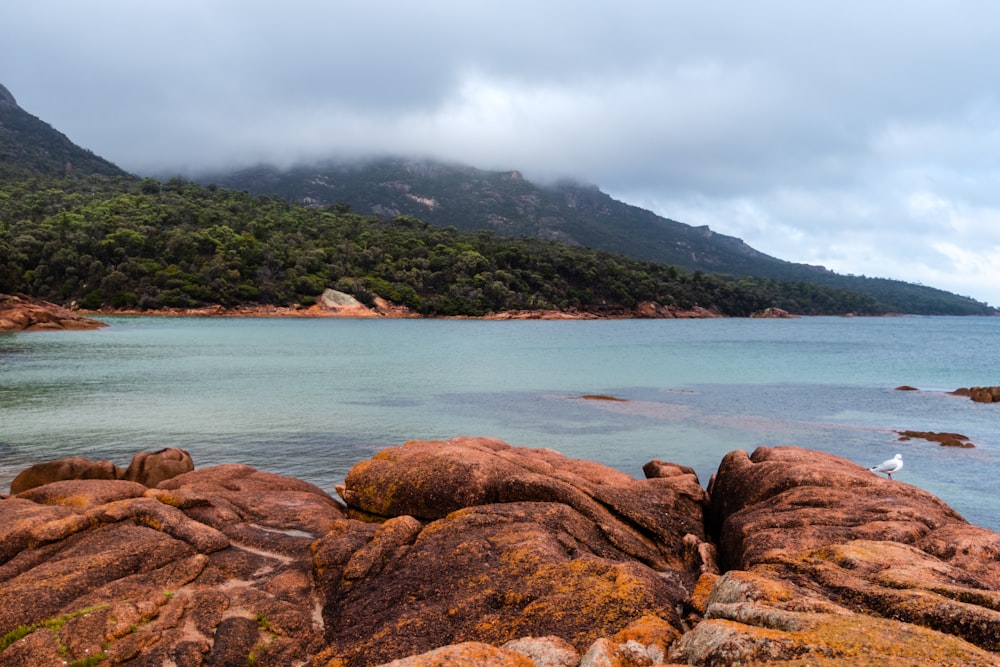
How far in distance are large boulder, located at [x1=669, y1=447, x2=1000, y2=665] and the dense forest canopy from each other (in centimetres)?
10027

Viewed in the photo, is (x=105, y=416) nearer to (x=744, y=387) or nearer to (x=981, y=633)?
(x=981, y=633)

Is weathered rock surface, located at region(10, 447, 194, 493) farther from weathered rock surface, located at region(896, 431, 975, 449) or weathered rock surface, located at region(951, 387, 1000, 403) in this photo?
weathered rock surface, located at region(951, 387, 1000, 403)

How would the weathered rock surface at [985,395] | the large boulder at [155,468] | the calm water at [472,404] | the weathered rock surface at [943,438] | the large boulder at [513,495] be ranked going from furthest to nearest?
the weathered rock surface at [985,395]
the weathered rock surface at [943,438]
the calm water at [472,404]
the large boulder at [155,468]
the large boulder at [513,495]

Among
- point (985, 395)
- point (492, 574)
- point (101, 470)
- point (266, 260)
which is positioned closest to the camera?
point (492, 574)

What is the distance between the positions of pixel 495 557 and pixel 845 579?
386 centimetres

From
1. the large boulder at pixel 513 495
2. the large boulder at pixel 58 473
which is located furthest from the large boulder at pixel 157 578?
the large boulder at pixel 58 473

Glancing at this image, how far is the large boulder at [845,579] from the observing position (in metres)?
4.32

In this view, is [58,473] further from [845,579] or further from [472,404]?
[472,404]

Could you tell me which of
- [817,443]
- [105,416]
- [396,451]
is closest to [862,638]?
[396,451]

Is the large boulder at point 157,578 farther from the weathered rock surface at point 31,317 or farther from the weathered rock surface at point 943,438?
the weathered rock surface at point 31,317

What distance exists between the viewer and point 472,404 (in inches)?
1345

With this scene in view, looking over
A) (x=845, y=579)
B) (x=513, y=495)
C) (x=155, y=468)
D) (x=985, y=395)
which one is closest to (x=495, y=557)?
(x=513, y=495)

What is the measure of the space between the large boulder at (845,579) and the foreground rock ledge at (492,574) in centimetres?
2

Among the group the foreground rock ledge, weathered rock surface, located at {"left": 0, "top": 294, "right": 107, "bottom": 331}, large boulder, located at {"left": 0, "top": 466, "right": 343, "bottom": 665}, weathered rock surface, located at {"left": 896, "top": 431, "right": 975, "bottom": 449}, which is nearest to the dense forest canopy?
weathered rock surface, located at {"left": 0, "top": 294, "right": 107, "bottom": 331}
